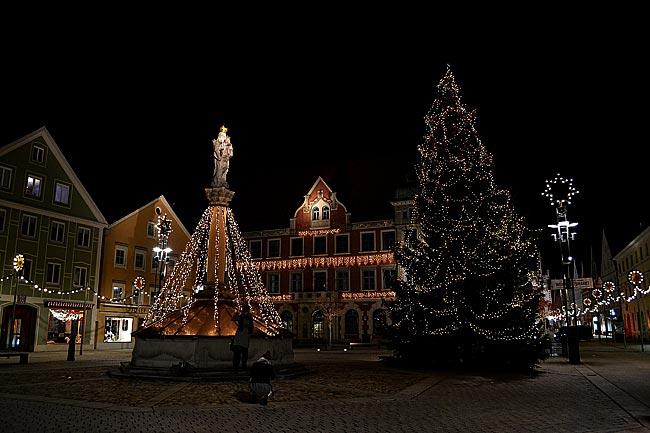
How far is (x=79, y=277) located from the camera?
40.2 metres

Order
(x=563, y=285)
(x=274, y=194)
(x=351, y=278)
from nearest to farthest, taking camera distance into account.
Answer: (x=563, y=285) < (x=351, y=278) < (x=274, y=194)

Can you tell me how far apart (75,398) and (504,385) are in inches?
430

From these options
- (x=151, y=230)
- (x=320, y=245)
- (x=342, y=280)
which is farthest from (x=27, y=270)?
(x=342, y=280)

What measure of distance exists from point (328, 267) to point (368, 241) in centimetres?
462

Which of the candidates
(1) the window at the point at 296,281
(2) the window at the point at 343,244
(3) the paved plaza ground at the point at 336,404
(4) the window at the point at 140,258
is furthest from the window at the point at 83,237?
(3) the paved plaza ground at the point at 336,404

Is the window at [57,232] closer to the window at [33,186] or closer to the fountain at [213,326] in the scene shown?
the window at [33,186]

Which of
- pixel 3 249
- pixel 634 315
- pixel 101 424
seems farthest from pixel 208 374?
pixel 634 315

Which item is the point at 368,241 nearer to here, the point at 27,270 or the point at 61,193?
the point at 61,193

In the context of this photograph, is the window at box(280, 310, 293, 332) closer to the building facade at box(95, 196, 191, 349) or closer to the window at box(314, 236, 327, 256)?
the window at box(314, 236, 327, 256)

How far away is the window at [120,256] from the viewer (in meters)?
43.7

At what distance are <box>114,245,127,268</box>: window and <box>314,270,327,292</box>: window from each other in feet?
56.8

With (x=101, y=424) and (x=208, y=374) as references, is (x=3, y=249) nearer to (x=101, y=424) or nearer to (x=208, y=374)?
(x=208, y=374)

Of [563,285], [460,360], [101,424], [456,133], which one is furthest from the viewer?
[563,285]

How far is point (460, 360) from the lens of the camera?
20.0m
